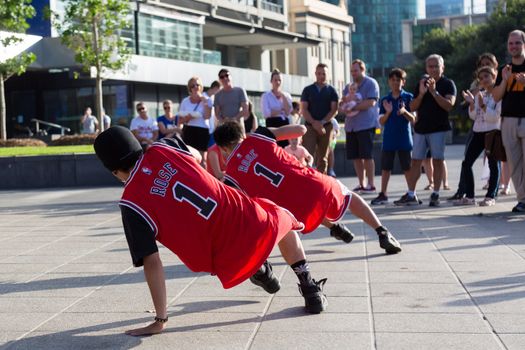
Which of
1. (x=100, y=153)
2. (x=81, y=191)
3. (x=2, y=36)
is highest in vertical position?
(x=2, y=36)

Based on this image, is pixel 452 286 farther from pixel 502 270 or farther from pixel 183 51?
pixel 183 51

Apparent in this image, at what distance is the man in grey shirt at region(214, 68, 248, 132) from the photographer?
47.0 feet

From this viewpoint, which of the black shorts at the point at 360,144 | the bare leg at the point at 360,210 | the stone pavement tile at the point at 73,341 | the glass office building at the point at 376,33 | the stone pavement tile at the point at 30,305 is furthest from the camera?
the glass office building at the point at 376,33

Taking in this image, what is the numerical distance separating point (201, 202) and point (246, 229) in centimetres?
32

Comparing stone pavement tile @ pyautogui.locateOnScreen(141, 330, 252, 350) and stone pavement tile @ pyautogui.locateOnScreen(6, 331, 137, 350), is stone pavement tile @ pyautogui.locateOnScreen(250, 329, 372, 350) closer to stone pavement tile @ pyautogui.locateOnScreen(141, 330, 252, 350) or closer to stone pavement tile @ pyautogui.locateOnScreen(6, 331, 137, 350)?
stone pavement tile @ pyautogui.locateOnScreen(141, 330, 252, 350)

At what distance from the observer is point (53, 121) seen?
139 feet

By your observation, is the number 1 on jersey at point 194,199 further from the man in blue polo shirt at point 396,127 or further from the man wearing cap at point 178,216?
the man in blue polo shirt at point 396,127

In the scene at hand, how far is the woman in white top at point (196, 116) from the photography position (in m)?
14.2

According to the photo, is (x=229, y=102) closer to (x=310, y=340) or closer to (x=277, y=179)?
(x=277, y=179)

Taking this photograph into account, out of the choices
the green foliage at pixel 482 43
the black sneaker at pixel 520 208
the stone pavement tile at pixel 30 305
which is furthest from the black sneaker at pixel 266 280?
the green foliage at pixel 482 43

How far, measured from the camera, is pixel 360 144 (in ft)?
43.6

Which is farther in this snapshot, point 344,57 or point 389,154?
point 344,57

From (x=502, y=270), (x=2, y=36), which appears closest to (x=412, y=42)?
A: (x=2, y=36)

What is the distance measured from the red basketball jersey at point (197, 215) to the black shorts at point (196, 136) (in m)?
9.20
